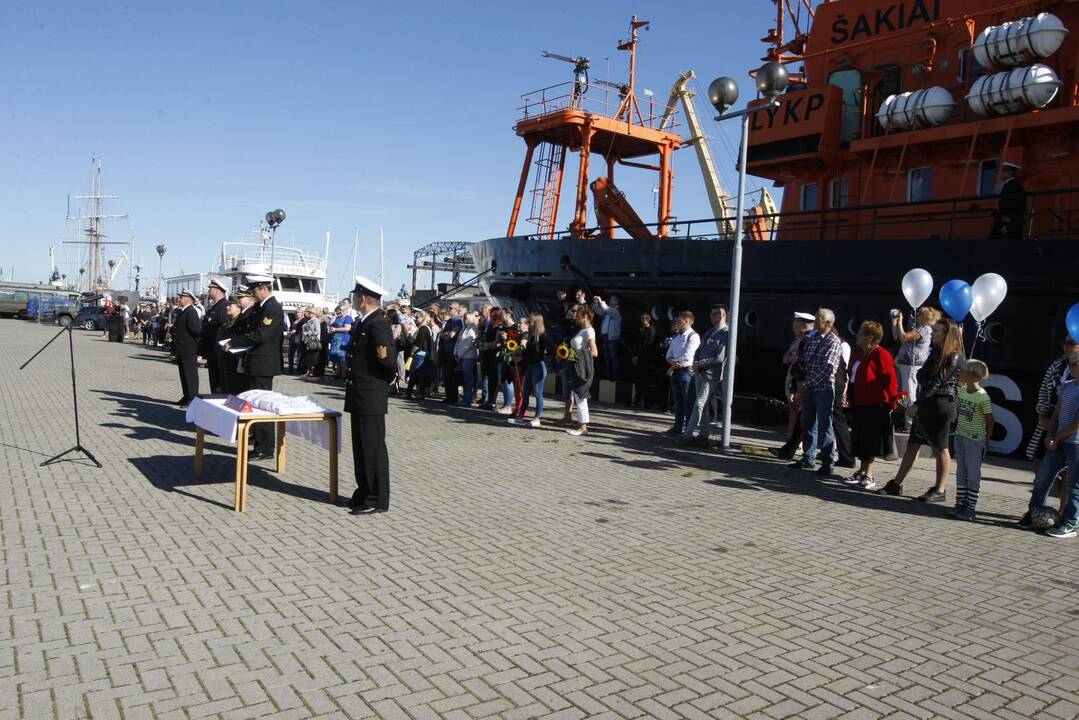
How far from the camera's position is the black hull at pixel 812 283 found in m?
10.5

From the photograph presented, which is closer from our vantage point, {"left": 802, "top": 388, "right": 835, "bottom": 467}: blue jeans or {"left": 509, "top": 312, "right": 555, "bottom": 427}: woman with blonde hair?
{"left": 802, "top": 388, "right": 835, "bottom": 467}: blue jeans

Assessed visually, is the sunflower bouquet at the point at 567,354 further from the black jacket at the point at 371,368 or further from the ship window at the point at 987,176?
the ship window at the point at 987,176

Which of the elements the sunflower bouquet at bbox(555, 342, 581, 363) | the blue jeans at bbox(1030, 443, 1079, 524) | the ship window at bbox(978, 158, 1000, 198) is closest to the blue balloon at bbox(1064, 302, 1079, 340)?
the blue jeans at bbox(1030, 443, 1079, 524)

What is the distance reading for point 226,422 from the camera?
654 centimetres

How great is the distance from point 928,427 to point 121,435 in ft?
29.3

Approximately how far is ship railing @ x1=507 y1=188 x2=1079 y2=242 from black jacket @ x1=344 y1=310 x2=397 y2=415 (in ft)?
22.7

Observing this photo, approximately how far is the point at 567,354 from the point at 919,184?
22.2ft

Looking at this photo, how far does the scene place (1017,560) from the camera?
19.8 feet

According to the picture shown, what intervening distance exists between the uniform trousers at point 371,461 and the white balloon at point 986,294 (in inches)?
Answer: 284

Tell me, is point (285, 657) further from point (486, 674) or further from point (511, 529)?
point (511, 529)

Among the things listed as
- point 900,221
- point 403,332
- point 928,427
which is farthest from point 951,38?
point 403,332

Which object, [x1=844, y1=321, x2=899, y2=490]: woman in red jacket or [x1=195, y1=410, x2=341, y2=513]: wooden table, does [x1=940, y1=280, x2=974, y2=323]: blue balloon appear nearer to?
[x1=844, y1=321, x2=899, y2=490]: woman in red jacket

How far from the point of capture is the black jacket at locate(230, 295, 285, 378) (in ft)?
27.9

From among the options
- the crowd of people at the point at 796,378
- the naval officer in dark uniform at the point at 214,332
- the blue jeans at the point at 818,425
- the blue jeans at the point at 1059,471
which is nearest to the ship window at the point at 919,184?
the crowd of people at the point at 796,378
